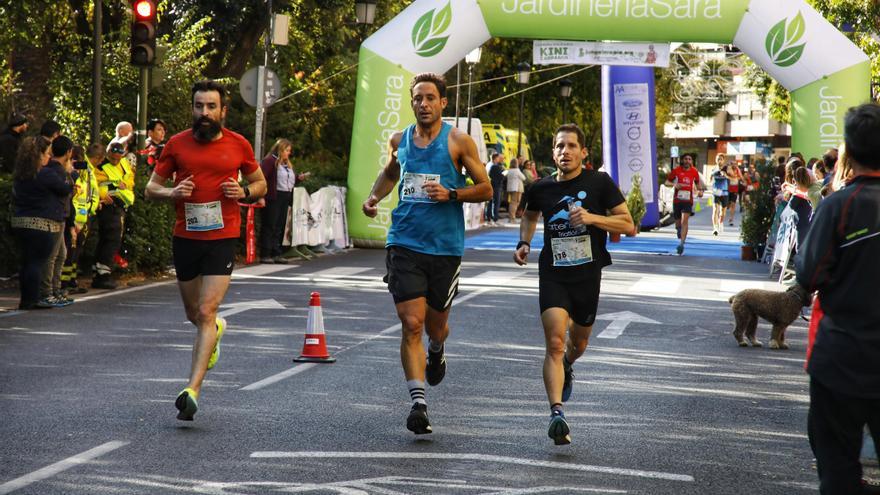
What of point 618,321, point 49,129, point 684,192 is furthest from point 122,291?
point 684,192

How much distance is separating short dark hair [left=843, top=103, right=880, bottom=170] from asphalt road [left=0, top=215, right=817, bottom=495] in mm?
2192

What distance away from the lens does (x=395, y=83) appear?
2427cm

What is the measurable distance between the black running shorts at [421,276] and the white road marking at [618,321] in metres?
5.50

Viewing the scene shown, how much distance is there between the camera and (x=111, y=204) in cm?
1616

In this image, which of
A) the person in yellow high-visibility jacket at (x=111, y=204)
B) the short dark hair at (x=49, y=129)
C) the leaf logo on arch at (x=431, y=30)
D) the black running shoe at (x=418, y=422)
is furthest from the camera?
the leaf logo on arch at (x=431, y=30)

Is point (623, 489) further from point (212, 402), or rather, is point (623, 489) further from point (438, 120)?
point (212, 402)

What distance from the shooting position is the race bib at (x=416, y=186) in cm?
798

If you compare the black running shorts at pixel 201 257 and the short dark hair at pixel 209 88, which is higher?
the short dark hair at pixel 209 88

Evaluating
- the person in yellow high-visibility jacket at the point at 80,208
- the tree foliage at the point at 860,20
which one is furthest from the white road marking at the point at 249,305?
the tree foliage at the point at 860,20

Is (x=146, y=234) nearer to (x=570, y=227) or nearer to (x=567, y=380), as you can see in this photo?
(x=567, y=380)

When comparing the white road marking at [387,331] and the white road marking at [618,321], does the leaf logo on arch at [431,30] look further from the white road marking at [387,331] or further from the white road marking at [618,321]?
the white road marking at [618,321]

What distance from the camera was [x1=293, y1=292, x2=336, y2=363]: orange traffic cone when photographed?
35.3 ft

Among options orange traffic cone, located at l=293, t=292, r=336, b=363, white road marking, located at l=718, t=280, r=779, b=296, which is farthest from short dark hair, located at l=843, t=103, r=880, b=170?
white road marking, located at l=718, t=280, r=779, b=296

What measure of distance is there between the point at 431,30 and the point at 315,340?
14.0 m
